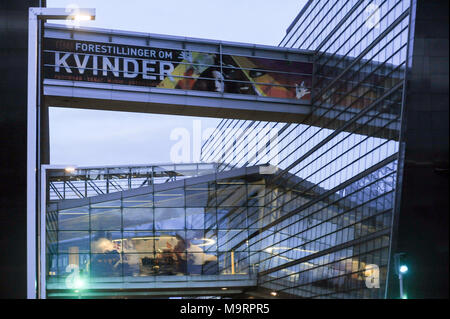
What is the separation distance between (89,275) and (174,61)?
1461cm

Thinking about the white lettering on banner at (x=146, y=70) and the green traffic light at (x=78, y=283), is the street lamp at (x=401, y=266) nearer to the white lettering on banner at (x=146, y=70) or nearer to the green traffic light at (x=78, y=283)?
the white lettering on banner at (x=146, y=70)

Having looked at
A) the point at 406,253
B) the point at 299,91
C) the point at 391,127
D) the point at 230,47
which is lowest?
the point at 406,253

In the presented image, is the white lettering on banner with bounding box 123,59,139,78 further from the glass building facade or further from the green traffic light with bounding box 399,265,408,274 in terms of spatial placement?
the green traffic light with bounding box 399,265,408,274

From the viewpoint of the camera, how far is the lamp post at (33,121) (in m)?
24.2

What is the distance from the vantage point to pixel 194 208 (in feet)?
146

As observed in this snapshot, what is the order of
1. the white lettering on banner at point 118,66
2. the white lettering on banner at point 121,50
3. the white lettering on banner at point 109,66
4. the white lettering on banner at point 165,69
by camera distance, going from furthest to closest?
the white lettering on banner at point 165,69 < the white lettering on banner at point 109,66 < the white lettering on banner at point 121,50 < the white lettering on banner at point 118,66

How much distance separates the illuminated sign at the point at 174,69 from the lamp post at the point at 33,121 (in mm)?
10626

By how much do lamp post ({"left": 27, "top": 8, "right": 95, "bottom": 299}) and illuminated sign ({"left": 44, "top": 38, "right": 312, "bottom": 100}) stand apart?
34.9 feet

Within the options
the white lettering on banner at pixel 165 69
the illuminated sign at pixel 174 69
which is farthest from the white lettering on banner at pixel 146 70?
the white lettering on banner at pixel 165 69

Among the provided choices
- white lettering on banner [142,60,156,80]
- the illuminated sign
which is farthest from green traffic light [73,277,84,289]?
white lettering on banner [142,60,156,80]

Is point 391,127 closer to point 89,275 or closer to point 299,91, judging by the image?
point 299,91

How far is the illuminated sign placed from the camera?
121 ft

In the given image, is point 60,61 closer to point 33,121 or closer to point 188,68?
point 188,68
